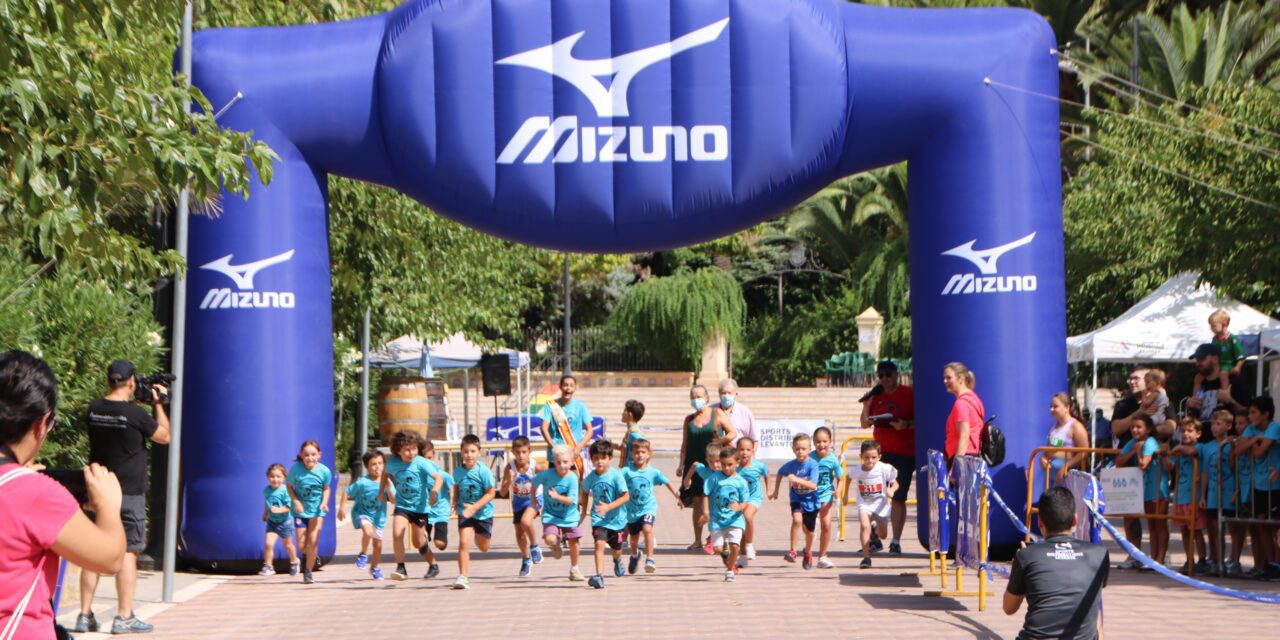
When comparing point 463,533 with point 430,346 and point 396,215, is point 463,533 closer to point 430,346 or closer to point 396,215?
point 396,215

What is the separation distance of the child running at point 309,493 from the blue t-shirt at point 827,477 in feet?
13.9

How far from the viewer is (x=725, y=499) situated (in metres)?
13.0

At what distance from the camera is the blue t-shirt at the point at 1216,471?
12875mm

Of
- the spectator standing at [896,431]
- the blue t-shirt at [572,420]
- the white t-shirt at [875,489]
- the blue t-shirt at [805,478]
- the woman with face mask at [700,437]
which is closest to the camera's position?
the blue t-shirt at [805,478]

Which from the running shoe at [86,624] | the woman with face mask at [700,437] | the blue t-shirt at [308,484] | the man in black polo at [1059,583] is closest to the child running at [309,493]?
the blue t-shirt at [308,484]

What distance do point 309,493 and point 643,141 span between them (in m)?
4.09

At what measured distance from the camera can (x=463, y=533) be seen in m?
12.8

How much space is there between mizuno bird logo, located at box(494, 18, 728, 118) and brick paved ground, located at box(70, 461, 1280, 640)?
405cm

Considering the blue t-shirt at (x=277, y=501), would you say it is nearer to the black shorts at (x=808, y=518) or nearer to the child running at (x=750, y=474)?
the child running at (x=750, y=474)

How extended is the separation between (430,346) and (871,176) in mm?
17982

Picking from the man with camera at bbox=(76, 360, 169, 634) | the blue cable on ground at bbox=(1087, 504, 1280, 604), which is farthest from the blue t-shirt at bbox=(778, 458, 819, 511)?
the man with camera at bbox=(76, 360, 169, 634)

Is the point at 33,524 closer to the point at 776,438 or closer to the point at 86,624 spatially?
the point at 86,624

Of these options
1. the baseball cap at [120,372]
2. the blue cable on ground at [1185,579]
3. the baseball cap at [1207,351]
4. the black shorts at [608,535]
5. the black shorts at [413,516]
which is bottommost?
the black shorts at [608,535]

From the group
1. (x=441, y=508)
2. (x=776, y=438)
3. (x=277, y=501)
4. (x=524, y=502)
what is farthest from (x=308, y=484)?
(x=776, y=438)
